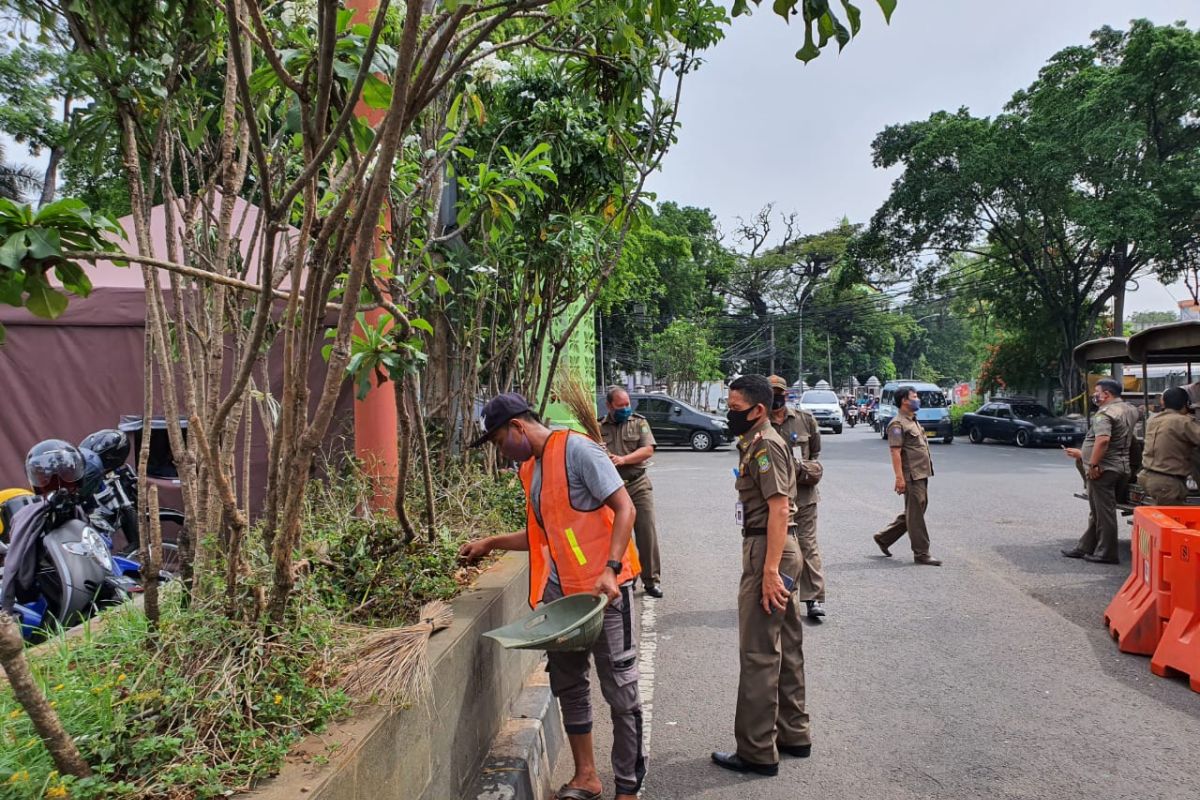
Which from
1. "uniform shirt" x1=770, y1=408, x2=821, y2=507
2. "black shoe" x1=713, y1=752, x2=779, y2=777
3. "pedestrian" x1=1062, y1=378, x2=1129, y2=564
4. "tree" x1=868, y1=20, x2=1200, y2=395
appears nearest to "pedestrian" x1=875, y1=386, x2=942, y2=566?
"pedestrian" x1=1062, y1=378, x2=1129, y2=564

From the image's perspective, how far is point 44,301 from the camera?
5.93 ft

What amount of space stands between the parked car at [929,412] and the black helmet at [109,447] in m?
16.3

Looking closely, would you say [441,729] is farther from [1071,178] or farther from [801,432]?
[1071,178]

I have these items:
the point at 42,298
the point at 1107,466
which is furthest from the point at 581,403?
the point at 42,298

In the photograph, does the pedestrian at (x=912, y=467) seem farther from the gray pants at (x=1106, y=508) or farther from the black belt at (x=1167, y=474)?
the black belt at (x=1167, y=474)

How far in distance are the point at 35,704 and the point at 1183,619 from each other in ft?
18.0

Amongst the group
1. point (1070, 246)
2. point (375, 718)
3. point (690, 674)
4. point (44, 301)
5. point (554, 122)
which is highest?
point (1070, 246)

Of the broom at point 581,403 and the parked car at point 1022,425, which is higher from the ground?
the broom at point 581,403

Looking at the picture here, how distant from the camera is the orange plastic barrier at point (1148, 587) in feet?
16.0

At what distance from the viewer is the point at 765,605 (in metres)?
3.54

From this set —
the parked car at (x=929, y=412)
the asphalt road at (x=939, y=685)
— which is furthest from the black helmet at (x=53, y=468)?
the parked car at (x=929, y=412)

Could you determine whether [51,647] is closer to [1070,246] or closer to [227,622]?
[227,622]

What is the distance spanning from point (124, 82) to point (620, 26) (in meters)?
1.73

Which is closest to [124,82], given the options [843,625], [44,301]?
[44,301]
